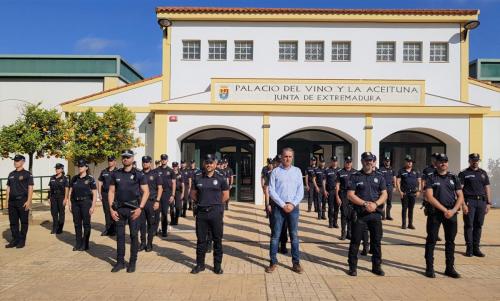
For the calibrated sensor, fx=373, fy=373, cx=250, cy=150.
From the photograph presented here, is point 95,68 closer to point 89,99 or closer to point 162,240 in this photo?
point 89,99

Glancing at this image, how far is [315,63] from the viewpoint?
1603cm

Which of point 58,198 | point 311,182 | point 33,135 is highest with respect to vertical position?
point 33,135

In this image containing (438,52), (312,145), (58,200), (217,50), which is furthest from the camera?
(312,145)

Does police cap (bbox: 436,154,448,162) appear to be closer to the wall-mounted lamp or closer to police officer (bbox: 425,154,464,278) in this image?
police officer (bbox: 425,154,464,278)

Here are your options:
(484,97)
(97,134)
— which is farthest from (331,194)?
(484,97)

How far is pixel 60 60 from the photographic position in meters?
20.4

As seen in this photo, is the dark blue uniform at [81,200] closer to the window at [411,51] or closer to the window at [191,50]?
the window at [191,50]

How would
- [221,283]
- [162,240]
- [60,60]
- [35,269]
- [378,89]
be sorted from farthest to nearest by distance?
[60,60]
[378,89]
[162,240]
[35,269]
[221,283]

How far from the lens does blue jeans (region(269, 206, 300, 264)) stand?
19.5 feet

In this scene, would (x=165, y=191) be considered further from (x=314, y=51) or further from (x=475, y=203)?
(x=314, y=51)

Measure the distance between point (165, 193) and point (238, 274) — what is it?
3.55 m

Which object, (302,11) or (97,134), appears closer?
(97,134)

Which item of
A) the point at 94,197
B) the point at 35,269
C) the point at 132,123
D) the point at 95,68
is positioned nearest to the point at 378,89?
the point at 132,123

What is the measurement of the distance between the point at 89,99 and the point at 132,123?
2267mm
